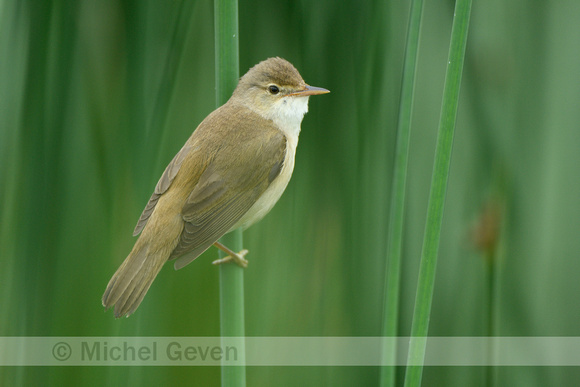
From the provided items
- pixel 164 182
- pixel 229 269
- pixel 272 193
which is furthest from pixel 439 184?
pixel 164 182

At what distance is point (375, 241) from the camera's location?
2.43m

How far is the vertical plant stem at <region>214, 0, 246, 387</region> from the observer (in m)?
1.50

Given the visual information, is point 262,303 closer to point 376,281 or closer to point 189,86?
point 376,281

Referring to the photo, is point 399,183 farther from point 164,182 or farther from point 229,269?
point 164,182

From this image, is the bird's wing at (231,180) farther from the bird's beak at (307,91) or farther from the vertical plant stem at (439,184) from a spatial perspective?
the vertical plant stem at (439,184)

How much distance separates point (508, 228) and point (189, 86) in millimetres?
1332

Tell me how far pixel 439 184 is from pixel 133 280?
82cm

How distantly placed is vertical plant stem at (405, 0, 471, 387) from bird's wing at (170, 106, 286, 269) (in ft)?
2.11

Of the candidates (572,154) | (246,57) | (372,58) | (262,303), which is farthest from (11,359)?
(572,154)

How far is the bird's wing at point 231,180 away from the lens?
6.35 feet

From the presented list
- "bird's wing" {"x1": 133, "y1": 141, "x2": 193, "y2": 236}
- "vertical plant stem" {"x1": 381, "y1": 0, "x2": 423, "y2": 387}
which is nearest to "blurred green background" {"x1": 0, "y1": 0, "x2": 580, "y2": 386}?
"bird's wing" {"x1": 133, "y1": 141, "x2": 193, "y2": 236}

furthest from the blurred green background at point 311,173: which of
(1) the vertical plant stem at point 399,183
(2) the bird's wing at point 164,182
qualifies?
(1) the vertical plant stem at point 399,183

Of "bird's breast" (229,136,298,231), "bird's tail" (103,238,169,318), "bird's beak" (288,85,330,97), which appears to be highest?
"bird's beak" (288,85,330,97)

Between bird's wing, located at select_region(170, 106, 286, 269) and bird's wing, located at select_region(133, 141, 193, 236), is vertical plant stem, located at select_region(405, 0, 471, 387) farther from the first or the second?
bird's wing, located at select_region(133, 141, 193, 236)
